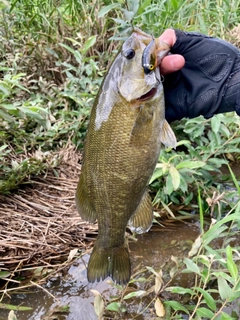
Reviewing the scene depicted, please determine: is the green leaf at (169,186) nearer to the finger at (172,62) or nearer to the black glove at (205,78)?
the black glove at (205,78)

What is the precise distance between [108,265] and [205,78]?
1169 millimetres

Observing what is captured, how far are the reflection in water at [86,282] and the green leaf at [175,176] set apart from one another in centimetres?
42

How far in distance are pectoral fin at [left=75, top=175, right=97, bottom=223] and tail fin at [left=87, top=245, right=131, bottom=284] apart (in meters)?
0.18

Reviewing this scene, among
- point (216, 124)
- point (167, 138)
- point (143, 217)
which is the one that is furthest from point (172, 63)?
point (216, 124)

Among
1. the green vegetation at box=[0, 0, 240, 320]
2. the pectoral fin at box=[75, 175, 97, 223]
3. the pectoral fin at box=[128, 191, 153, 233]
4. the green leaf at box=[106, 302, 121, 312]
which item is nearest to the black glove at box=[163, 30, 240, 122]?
the green vegetation at box=[0, 0, 240, 320]

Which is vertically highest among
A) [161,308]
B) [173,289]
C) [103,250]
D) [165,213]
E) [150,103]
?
[150,103]

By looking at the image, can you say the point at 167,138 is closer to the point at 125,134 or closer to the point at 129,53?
the point at 125,134

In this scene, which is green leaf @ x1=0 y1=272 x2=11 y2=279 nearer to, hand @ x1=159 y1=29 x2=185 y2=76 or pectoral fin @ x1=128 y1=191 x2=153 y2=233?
pectoral fin @ x1=128 y1=191 x2=153 y2=233

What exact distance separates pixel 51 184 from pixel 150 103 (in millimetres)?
1733

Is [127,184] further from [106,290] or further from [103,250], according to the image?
[106,290]

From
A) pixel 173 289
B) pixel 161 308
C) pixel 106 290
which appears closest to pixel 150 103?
pixel 173 289

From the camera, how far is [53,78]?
175 inches

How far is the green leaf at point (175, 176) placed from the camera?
2584 millimetres

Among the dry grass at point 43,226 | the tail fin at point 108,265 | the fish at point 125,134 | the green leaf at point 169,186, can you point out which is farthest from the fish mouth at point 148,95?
the dry grass at point 43,226
